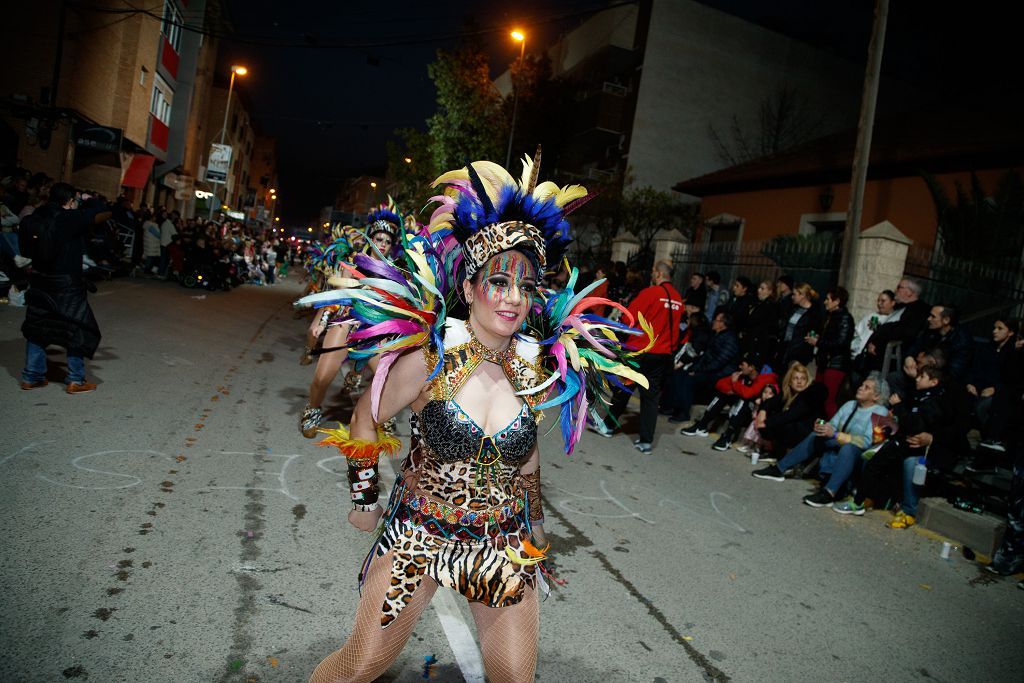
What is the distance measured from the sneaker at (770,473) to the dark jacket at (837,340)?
1.97m

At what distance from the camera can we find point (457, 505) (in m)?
2.34

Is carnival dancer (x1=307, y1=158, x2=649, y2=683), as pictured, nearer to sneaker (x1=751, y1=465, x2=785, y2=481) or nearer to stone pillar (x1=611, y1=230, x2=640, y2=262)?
sneaker (x1=751, y1=465, x2=785, y2=481)

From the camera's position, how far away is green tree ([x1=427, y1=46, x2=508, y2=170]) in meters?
30.9

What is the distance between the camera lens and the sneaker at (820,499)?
6875mm

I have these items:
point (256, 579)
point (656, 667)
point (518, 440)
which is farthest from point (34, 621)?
point (656, 667)

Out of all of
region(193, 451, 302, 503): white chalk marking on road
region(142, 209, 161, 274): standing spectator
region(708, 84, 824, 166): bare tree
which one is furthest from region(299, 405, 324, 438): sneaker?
region(708, 84, 824, 166): bare tree

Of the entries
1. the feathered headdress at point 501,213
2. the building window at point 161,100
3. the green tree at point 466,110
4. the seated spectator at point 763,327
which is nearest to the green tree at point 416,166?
the green tree at point 466,110

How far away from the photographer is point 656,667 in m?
3.36

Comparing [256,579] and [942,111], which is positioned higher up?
[942,111]

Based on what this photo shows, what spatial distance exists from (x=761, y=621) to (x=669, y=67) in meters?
28.0

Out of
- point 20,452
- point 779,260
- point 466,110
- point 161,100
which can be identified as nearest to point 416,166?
point 466,110

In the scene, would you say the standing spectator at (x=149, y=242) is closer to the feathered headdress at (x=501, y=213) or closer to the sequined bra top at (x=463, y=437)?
the feathered headdress at (x=501, y=213)

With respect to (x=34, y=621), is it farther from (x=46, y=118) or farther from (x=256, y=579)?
(x=46, y=118)

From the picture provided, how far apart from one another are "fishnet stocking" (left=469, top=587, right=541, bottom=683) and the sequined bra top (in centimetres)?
48
